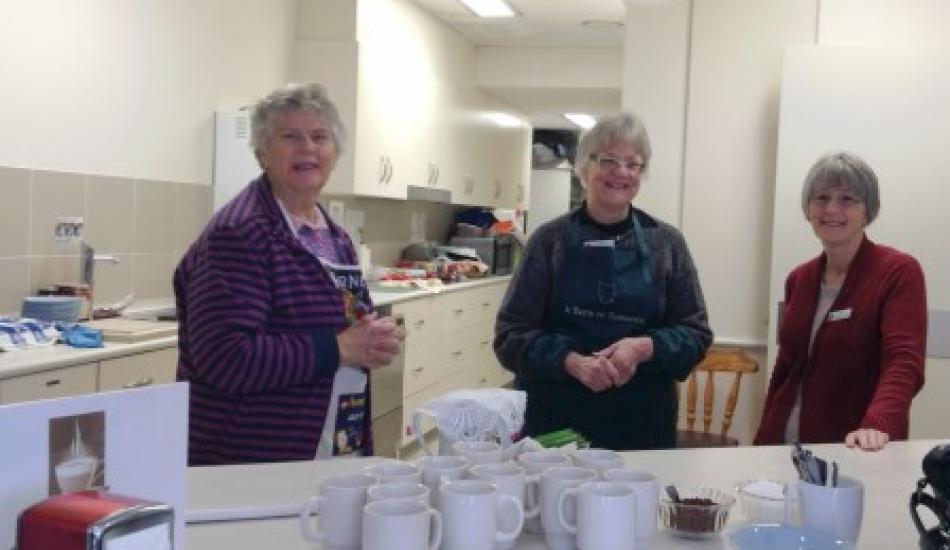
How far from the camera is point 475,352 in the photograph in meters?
6.04

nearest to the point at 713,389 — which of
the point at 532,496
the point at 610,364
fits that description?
the point at 610,364

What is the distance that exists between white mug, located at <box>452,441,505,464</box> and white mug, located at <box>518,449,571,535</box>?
0.03 meters

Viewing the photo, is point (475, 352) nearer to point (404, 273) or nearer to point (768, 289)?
point (404, 273)

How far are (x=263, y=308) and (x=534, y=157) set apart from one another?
9047 millimetres

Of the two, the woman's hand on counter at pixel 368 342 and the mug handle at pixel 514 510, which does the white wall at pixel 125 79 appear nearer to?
the woman's hand on counter at pixel 368 342

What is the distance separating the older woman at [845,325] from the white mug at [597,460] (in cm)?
89

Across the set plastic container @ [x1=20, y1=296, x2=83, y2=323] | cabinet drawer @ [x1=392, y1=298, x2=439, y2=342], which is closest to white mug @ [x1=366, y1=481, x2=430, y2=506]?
plastic container @ [x1=20, y1=296, x2=83, y2=323]

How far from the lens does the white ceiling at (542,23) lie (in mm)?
5480

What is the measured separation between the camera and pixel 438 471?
120cm

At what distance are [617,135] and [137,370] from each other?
1.62m

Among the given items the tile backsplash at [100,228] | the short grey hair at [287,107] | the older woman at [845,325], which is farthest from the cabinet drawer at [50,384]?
the older woman at [845,325]

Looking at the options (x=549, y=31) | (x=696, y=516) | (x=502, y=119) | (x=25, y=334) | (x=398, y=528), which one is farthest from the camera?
(x=502, y=119)

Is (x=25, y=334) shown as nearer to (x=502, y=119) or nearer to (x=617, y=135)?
(x=617, y=135)

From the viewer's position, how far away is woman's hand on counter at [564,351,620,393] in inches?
77.5
